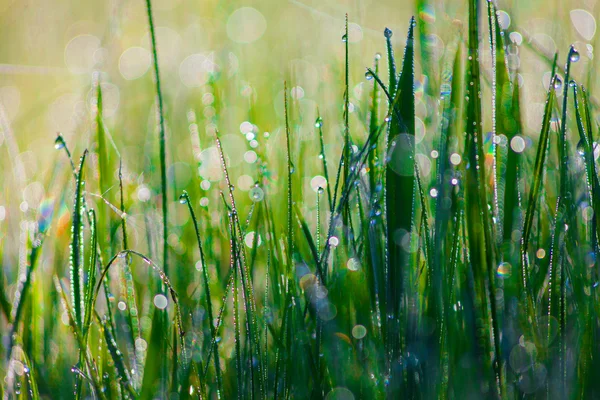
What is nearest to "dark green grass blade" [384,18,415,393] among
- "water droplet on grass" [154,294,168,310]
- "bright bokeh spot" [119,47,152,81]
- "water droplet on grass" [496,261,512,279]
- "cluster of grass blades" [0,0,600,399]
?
"cluster of grass blades" [0,0,600,399]

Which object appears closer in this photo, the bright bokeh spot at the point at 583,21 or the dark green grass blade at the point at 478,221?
the dark green grass blade at the point at 478,221

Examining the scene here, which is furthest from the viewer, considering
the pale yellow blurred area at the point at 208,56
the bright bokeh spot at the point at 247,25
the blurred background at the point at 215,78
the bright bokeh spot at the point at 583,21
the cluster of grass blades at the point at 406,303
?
the bright bokeh spot at the point at 247,25

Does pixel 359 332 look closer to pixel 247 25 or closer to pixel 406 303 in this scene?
pixel 406 303

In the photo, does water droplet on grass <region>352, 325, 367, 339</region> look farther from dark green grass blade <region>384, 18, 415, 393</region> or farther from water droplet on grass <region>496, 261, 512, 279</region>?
water droplet on grass <region>496, 261, 512, 279</region>

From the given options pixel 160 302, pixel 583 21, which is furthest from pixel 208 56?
pixel 160 302

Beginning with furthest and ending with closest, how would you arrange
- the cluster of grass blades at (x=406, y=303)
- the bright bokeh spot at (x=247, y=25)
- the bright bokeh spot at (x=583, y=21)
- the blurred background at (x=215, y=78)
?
the bright bokeh spot at (x=247, y=25) < the bright bokeh spot at (x=583, y=21) < the blurred background at (x=215, y=78) < the cluster of grass blades at (x=406, y=303)

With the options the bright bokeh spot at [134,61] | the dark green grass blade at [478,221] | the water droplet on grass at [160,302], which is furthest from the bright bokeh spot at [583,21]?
the bright bokeh spot at [134,61]

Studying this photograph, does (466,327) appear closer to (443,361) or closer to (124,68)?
(443,361)

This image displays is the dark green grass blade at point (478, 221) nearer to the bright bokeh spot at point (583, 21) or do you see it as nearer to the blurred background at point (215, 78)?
the blurred background at point (215, 78)

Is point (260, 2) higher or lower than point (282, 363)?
higher

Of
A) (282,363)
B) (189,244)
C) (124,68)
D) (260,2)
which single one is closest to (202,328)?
(282,363)

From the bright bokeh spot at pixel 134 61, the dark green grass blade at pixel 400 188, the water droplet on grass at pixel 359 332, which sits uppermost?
the bright bokeh spot at pixel 134 61
